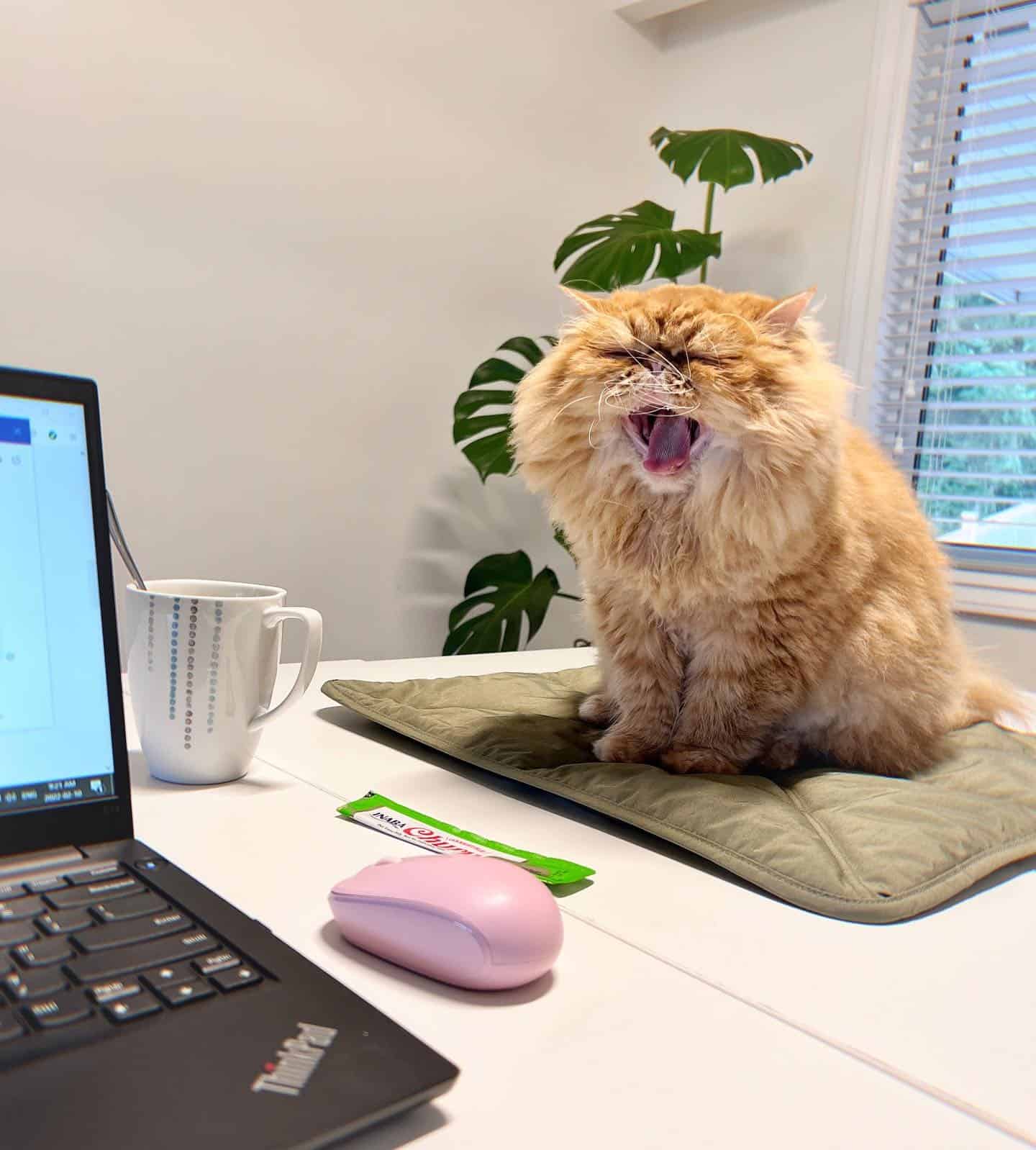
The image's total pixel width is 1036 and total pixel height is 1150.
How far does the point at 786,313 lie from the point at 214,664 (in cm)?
57

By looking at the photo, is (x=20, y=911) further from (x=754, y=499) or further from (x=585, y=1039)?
(x=754, y=499)

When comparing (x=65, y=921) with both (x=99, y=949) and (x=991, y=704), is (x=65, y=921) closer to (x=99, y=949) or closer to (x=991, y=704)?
(x=99, y=949)

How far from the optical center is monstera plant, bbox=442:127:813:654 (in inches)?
82.1

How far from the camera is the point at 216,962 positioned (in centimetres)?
39

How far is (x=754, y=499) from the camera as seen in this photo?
0.77 metres

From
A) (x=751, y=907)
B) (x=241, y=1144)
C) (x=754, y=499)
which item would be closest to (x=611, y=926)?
(x=751, y=907)

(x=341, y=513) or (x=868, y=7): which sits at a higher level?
(x=868, y=7)

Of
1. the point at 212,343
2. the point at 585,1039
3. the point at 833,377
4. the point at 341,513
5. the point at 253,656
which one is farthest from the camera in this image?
the point at 341,513

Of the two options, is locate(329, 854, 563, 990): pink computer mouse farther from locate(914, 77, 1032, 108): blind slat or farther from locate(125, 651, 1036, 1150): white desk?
locate(914, 77, 1032, 108): blind slat

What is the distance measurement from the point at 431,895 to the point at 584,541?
479mm

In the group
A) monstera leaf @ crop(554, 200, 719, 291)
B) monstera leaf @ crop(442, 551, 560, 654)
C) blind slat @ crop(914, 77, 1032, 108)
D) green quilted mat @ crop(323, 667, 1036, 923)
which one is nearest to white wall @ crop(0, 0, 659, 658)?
monstera leaf @ crop(442, 551, 560, 654)

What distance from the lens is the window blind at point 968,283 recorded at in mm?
2055

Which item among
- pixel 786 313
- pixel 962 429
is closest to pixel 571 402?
pixel 786 313

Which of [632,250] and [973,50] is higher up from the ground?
[973,50]
